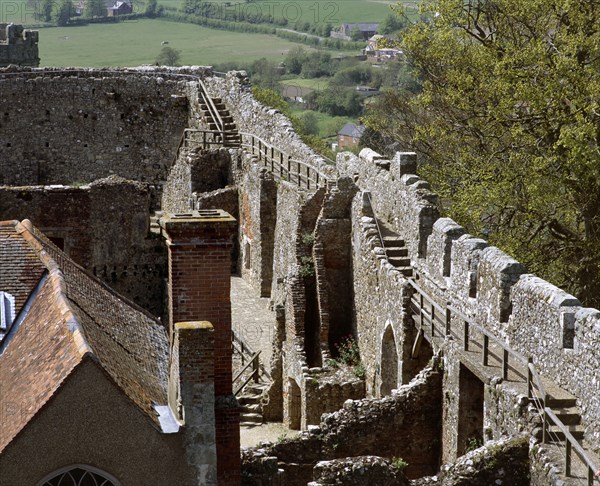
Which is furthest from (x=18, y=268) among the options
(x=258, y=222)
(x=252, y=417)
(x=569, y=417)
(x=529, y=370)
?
(x=258, y=222)

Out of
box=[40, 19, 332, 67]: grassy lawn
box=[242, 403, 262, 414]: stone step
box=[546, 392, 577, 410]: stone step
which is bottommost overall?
box=[242, 403, 262, 414]: stone step

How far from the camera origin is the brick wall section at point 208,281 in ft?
59.5

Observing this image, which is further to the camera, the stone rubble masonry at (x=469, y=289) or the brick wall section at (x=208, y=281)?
the stone rubble masonry at (x=469, y=289)

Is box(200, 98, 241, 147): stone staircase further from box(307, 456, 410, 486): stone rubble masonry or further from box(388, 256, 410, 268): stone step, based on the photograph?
box(307, 456, 410, 486): stone rubble masonry

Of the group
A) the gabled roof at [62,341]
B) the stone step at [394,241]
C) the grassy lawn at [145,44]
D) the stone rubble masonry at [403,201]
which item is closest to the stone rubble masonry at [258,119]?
the stone rubble masonry at [403,201]

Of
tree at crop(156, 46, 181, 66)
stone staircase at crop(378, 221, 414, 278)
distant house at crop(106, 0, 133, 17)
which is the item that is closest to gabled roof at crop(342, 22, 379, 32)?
distant house at crop(106, 0, 133, 17)

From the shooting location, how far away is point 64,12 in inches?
5492

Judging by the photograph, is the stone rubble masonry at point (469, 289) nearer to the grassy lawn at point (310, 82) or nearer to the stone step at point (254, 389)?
the stone step at point (254, 389)

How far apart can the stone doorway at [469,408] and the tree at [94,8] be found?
115969 millimetres

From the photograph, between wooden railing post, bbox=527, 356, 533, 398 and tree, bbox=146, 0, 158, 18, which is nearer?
wooden railing post, bbox=527, 356, 533, 398

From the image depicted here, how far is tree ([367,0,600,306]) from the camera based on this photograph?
28688 millimetres

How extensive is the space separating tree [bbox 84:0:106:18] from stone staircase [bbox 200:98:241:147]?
301ft

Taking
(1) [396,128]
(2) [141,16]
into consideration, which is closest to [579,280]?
(1) [396,128]

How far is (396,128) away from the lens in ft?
152
